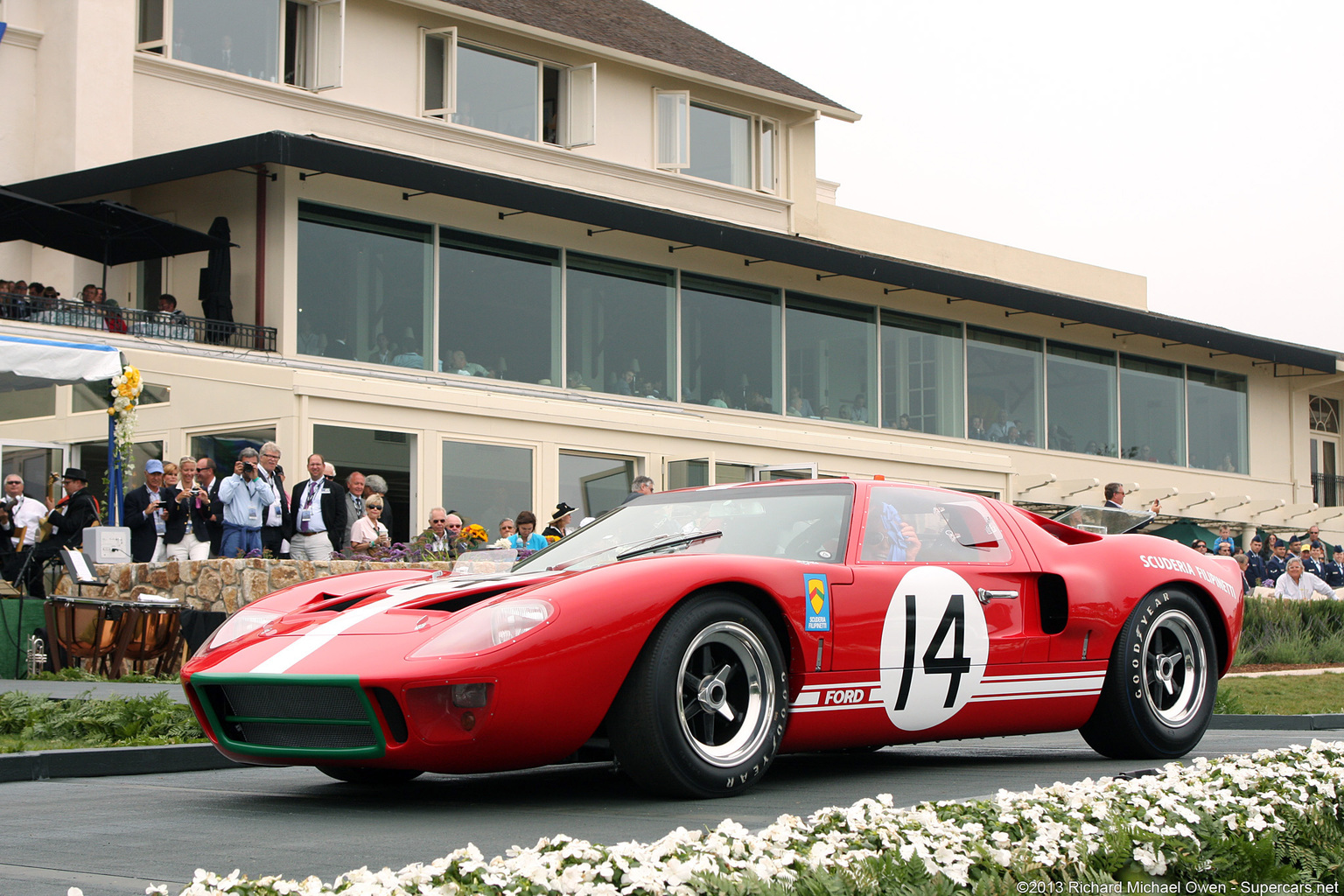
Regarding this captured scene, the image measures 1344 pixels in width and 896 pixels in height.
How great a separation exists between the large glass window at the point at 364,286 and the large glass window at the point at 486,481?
2479 millimetres

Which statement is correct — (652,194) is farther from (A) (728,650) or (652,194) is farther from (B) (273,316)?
(A) (728,650)

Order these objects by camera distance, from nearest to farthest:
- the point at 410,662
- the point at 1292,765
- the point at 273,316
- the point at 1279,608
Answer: the point at 1292,765 < the point at 410,662 < the point at 1279,608 < the point at 273,316

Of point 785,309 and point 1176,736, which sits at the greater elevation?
point 785,309

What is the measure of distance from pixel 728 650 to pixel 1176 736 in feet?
9.17

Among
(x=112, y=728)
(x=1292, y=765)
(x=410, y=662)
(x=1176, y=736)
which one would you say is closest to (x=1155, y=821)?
(x=1292, y=765)

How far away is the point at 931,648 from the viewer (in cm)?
652

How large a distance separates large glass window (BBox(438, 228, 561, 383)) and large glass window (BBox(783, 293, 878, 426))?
202 inches

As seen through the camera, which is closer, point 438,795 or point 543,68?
point 438,795

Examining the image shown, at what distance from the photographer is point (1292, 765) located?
4.96 meters

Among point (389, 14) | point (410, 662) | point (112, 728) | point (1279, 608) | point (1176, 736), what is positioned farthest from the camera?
point (389, 14)

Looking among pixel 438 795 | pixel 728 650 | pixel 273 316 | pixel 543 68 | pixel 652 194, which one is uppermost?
pixel 543 68

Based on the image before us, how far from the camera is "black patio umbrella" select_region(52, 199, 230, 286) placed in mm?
18766

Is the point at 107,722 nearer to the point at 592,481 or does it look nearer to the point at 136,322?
the point at 136,322

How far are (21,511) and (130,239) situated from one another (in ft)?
16.4
